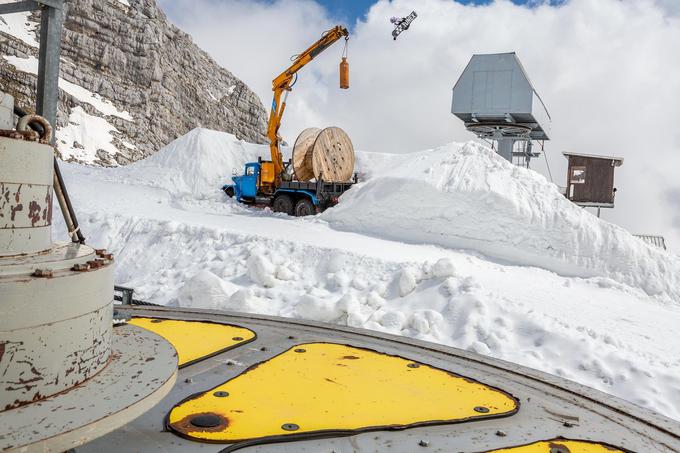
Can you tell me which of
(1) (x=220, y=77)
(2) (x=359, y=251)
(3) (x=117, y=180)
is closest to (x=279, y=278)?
(2) (x=359, y=251)

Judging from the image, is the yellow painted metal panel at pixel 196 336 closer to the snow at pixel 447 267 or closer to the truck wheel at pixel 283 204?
the snow at pixel 447 267

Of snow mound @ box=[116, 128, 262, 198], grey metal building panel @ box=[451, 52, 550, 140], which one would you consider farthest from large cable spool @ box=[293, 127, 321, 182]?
grey metal building panel @ box=[451, 52, 550, 140]

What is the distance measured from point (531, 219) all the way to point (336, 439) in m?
9.73

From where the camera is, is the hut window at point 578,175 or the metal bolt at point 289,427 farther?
the hut window at point 578,175

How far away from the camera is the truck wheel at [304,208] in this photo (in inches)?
581

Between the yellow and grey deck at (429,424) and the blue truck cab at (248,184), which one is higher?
the blue truck cab at (248,184)

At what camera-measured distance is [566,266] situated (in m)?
9.95

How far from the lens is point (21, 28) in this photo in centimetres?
5847

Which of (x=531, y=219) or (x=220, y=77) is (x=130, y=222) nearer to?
(x=531, y=219)

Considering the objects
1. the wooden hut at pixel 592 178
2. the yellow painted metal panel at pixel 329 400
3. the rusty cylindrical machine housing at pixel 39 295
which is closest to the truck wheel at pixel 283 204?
the wooden hut at pixel 592 178

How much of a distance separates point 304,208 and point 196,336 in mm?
12036

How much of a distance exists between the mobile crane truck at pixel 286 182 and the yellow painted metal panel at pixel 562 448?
Answer: 41.6 ft

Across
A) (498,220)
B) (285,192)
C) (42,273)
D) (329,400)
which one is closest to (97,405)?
(42,273)

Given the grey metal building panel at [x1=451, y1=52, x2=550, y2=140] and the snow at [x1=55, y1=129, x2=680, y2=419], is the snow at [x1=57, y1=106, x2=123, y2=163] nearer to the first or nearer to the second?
the snow at [x1=55, y1=129, x2=680, y2=419]
